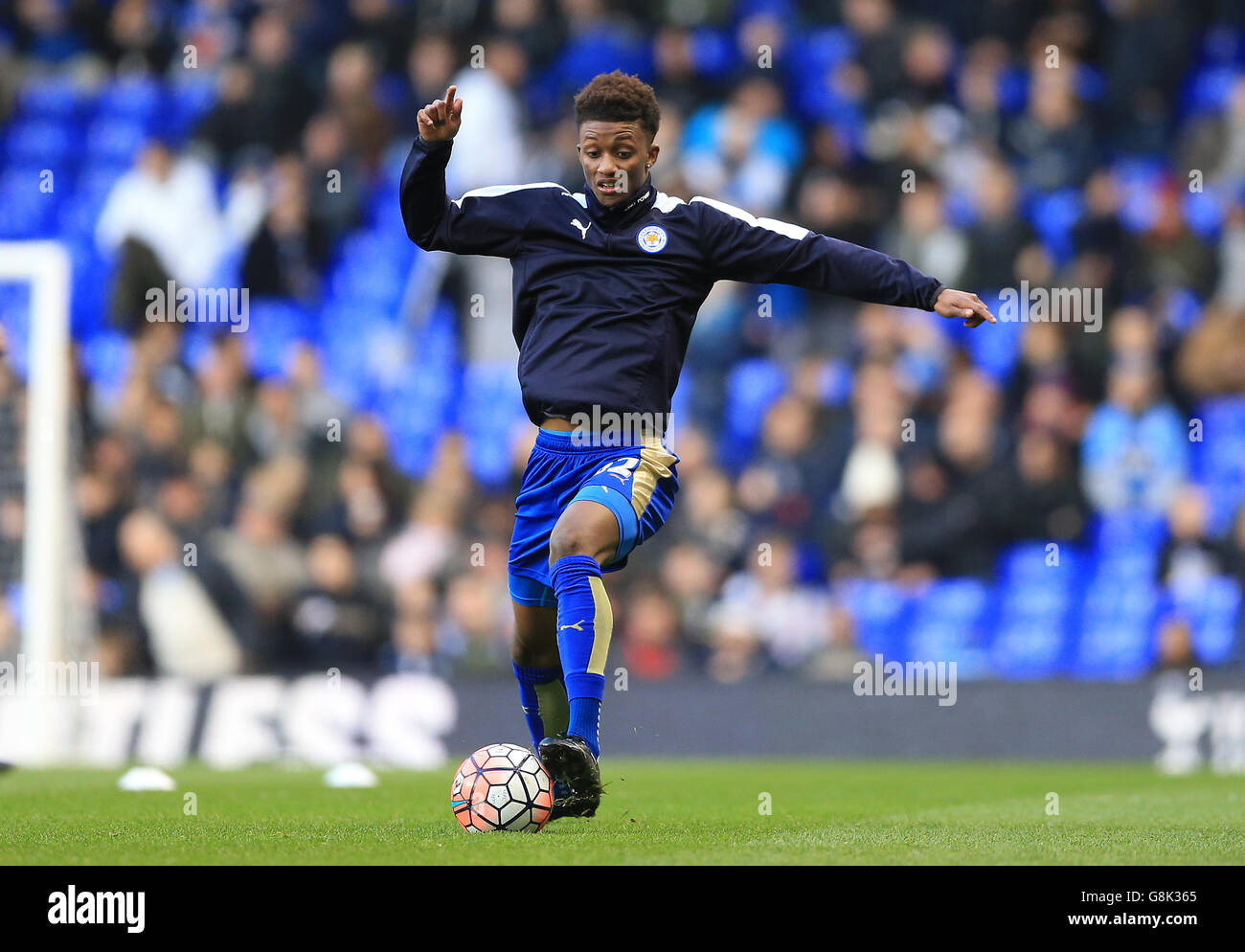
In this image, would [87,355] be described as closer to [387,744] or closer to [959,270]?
[387,744]

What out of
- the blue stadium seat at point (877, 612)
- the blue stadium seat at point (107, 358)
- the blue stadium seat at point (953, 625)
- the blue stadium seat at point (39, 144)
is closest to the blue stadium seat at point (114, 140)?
the blue stadium seat at point (39, 144)

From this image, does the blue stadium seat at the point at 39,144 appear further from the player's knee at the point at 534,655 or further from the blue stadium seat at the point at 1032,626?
the player's knee at the point at 534,655

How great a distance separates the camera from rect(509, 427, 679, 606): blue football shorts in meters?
5.49

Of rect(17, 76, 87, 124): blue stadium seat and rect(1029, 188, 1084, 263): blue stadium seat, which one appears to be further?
rect(17, 76, 87, 124): blue stadium seat

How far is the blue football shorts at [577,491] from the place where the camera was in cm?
549

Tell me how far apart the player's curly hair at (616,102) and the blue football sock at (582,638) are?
1473 millimetres

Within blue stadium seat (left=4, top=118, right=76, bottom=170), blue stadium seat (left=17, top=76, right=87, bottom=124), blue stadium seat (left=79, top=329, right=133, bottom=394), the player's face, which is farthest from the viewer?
blue stadium seat (left=17, top=76, right=87, bottom=124)

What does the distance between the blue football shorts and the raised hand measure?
3.40 ft

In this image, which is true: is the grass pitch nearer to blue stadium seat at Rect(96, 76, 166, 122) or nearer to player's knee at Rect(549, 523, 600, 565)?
player's knee at Rect(549, 523, 600, 565)

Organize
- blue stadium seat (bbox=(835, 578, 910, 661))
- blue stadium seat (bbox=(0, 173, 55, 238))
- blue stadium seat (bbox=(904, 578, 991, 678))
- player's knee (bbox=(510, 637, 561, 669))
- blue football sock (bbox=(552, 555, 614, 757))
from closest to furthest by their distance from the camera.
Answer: blue football sock (bbox=(552, 555, 614, 757))
player's knee (bbox=(510, 637, 561, 669))
blue stadium seat (bbox=(904, 578, 991, 678))
blue stadium seat (bbox=(835, 578, 910, 661))
blue stadium seat (bbox=(0, 173, 55, 238))

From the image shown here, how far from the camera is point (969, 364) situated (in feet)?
37.3

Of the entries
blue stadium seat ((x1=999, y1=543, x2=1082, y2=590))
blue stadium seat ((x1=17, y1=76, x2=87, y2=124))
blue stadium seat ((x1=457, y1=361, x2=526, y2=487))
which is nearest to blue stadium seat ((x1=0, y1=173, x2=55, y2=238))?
blue stadium seat ((x1=17, y1=76, x2=87, y2=124))

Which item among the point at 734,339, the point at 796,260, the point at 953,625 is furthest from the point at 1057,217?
the point at 796,260

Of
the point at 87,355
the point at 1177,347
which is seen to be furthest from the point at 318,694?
the point at 1177,347
